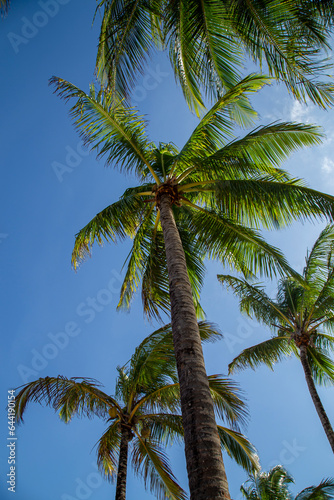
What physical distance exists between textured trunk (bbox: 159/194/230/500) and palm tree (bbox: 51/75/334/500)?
1.34 ft

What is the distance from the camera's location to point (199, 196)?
31.2ft

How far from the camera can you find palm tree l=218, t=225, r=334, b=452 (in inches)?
478

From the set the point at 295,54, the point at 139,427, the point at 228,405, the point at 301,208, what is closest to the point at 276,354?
the point at 228,405

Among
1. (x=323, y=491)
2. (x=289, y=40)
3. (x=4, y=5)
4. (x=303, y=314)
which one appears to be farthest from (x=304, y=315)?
(x=4, y=5)

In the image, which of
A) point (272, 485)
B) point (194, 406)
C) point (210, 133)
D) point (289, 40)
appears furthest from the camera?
point (272, 485)

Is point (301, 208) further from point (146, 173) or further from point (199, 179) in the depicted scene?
point (146, 173)

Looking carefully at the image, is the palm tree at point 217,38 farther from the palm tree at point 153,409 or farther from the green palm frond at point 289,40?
the palm tree at point 153,409

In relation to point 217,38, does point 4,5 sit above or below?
below

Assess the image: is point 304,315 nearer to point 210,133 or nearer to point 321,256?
point 321,256

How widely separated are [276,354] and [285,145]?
7.79 m

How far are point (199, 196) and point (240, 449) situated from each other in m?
6.33

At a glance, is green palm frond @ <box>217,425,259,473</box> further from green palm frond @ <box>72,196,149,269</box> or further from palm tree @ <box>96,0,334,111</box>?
palm tree @ <box>96,0,334,111</box>

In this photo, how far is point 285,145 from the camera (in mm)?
7848

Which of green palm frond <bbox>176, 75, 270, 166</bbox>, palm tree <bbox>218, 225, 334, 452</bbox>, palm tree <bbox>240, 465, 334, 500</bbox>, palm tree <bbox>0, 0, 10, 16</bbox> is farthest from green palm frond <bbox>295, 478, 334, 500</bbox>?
palm tree <bbox>0, 0, 10, 16</bbox>
